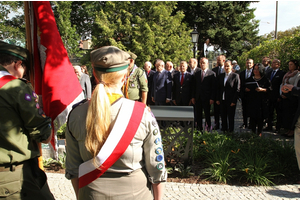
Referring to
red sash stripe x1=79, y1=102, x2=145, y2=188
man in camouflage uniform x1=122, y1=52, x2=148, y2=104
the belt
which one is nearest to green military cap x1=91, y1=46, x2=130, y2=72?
red sash stripe x1=79, y1=102, x2=145, y2=188

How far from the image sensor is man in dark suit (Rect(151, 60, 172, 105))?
8414 mm

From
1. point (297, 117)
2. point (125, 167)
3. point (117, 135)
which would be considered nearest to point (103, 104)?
point (117, 135)

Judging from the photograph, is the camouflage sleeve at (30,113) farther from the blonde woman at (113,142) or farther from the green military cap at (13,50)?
the blonde woman at (113,142)

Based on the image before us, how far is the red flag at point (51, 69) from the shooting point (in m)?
2.40

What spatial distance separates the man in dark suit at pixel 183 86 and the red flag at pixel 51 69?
222 inches

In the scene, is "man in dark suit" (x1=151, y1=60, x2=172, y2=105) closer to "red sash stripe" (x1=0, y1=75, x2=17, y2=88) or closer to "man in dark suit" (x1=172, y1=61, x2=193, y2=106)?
"man in dark suit" (x1=172, y1=61, x2=193, y2=106)

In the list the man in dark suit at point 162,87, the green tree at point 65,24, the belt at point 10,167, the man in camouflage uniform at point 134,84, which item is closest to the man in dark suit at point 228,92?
the man in dark suit at point 162,87

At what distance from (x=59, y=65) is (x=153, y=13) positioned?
65.8 feet

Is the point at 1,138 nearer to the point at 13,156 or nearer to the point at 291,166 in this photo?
the point at 13,156

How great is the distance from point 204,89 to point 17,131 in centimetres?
622

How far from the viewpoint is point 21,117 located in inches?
76.9

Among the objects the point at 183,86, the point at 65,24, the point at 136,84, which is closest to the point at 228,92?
the point at 183,86

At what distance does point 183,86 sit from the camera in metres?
7.89

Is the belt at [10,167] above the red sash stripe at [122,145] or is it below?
below
